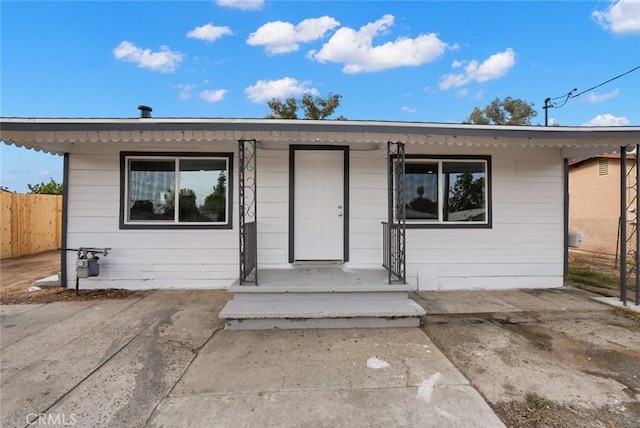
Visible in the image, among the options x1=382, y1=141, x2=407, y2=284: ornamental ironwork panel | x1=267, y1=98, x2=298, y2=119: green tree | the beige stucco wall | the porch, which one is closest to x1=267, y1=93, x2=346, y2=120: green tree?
x1=267, y1=98, x2=298, y2=119: green tree

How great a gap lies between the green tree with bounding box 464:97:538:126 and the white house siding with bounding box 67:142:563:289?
19408mm

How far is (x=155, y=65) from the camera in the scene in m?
11.0

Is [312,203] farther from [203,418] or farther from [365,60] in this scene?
[365,60]

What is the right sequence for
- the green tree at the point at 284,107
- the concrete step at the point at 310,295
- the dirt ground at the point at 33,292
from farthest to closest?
the green tree at the point at 284,107
the dirt ground at the point at 33,292
the concrete step at the point at 310,295

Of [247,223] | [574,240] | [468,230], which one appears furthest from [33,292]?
[574,240]

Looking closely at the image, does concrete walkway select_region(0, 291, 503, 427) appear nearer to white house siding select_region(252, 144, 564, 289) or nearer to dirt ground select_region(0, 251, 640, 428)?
dirt ground select_region(0, 251, 640, 428)

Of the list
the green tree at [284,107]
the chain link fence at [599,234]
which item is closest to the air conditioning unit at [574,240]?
the chain link fence at [599,234]

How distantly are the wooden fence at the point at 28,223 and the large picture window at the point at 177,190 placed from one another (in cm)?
620

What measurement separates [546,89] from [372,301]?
1576 centimetres

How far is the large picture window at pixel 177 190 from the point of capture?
5.24 m

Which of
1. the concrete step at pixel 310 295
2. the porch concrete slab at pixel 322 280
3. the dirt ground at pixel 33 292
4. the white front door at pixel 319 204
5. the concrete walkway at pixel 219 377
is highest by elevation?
the white front door at pixel 319 204

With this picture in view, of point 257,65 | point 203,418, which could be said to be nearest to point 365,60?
point 257,65

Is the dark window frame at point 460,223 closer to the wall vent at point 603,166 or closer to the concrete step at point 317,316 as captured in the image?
the concrete step at point 317,316

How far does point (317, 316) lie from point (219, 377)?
4.42 feet
